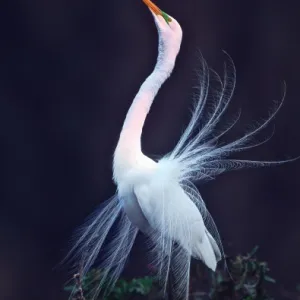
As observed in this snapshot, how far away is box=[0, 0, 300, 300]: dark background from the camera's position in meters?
4.62

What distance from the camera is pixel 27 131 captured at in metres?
4.69

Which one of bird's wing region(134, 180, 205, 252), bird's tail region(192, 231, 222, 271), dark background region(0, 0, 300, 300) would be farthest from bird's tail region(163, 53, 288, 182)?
dark background region(0, 0, 300, 300)

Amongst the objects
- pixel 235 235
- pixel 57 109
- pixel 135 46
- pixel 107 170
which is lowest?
pixel 235 235

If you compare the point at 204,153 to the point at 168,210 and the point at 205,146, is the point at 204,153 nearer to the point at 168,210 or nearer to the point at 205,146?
the point at 205,146

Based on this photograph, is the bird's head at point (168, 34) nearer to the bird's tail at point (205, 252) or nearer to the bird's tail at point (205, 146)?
the bird's tail at point (205, 146)

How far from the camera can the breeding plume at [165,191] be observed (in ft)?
11.2

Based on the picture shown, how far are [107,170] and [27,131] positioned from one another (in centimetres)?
47

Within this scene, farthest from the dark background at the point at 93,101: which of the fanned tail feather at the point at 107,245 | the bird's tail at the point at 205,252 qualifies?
the bird's tail at the point at 205,252

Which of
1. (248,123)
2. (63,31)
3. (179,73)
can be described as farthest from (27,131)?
(248,123)

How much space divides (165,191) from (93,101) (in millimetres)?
1411

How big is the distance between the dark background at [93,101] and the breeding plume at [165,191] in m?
1.06

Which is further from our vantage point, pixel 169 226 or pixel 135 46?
pixel 135 46

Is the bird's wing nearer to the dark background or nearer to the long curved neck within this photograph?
the long curved neck

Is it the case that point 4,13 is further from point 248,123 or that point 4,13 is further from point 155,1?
point 248,123
